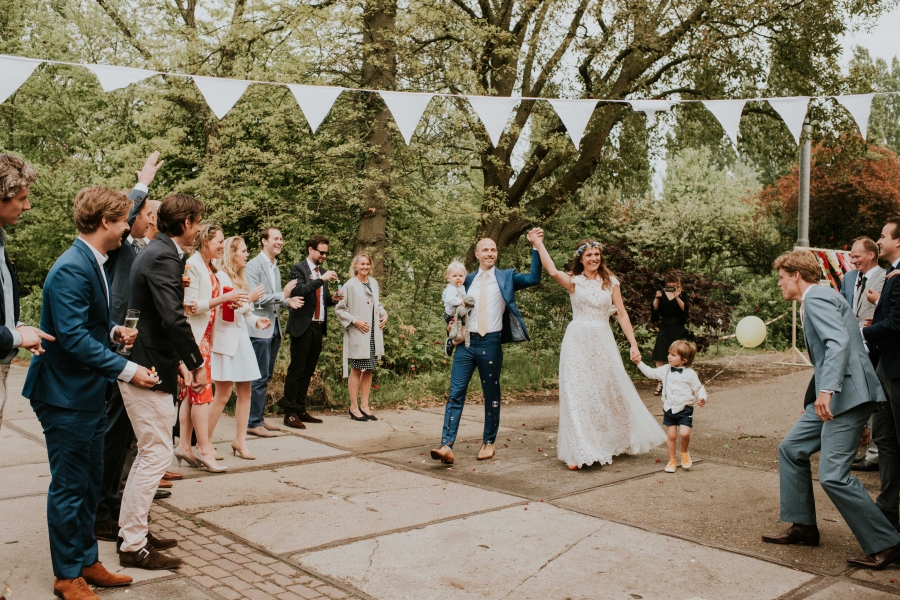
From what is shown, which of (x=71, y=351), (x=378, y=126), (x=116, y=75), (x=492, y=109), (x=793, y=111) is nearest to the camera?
(x=71, y=351)

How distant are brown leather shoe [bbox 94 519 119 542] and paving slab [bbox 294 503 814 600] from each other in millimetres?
1240

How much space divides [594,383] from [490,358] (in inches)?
38.6

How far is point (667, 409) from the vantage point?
6.33 m

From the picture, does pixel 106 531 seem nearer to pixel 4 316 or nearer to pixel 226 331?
pixel 4 316

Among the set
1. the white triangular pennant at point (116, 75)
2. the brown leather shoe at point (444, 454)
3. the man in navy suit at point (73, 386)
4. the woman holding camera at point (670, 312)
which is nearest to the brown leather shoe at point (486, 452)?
the brown leather shoe at point (444, 454)

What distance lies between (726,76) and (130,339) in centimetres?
1269

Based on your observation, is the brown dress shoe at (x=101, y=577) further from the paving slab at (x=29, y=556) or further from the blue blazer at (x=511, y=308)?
the blue blazer at (x=511, y=308)

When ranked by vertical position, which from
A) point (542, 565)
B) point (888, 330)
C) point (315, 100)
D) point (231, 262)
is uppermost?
point (315, 100)

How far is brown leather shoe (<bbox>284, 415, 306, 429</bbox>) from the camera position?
8.06 meters

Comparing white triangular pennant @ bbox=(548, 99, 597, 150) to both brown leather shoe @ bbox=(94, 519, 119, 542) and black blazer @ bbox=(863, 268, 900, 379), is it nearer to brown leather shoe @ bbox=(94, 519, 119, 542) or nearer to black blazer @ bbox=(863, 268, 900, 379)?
black blazer @ bbox=(863, 268, 900, 379)

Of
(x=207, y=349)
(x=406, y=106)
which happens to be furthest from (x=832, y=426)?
(x=406, y=106)

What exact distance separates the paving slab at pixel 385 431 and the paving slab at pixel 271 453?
23cm

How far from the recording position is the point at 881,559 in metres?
4.13

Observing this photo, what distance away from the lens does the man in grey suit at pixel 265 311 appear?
7566mm
